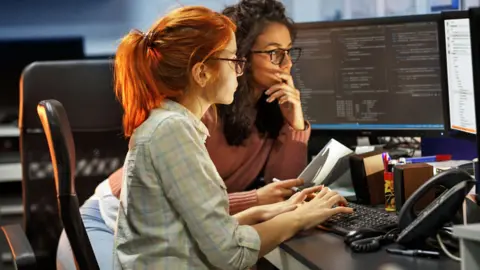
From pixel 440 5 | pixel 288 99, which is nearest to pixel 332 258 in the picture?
pixel 288 99

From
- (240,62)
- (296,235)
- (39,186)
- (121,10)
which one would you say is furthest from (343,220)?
(121,10)

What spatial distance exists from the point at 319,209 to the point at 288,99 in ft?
1.84

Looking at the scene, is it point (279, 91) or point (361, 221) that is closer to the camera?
point (361, 221)

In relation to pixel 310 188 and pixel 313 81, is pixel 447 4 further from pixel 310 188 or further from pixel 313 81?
pixel 310 188

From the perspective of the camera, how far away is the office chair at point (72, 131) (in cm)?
220

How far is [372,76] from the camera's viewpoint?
2219 mm

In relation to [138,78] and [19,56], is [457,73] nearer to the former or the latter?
[138,78]

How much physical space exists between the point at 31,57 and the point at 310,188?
198cm

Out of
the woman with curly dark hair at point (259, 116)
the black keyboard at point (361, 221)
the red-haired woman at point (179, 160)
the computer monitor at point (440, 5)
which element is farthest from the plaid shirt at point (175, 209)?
the computer monitor at point (440, 5)

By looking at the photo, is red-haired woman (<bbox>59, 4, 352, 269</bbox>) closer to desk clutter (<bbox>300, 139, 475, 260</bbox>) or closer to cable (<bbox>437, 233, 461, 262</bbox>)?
desk clutter (<bbox>300, 139, 475, 260</bbox>)

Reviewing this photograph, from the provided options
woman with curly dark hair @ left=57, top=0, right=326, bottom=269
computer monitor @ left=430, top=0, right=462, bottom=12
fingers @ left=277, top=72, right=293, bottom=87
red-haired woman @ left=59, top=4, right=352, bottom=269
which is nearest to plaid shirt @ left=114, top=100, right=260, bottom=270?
red-haired woman @ left=59, top=4, right=352, bottom=269

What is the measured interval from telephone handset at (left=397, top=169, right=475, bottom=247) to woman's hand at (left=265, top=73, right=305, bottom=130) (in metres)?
0.71

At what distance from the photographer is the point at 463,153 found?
84.2 inches

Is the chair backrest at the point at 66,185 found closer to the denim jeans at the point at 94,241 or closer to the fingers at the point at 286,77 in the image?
the denim jeans at the point at 94,241
